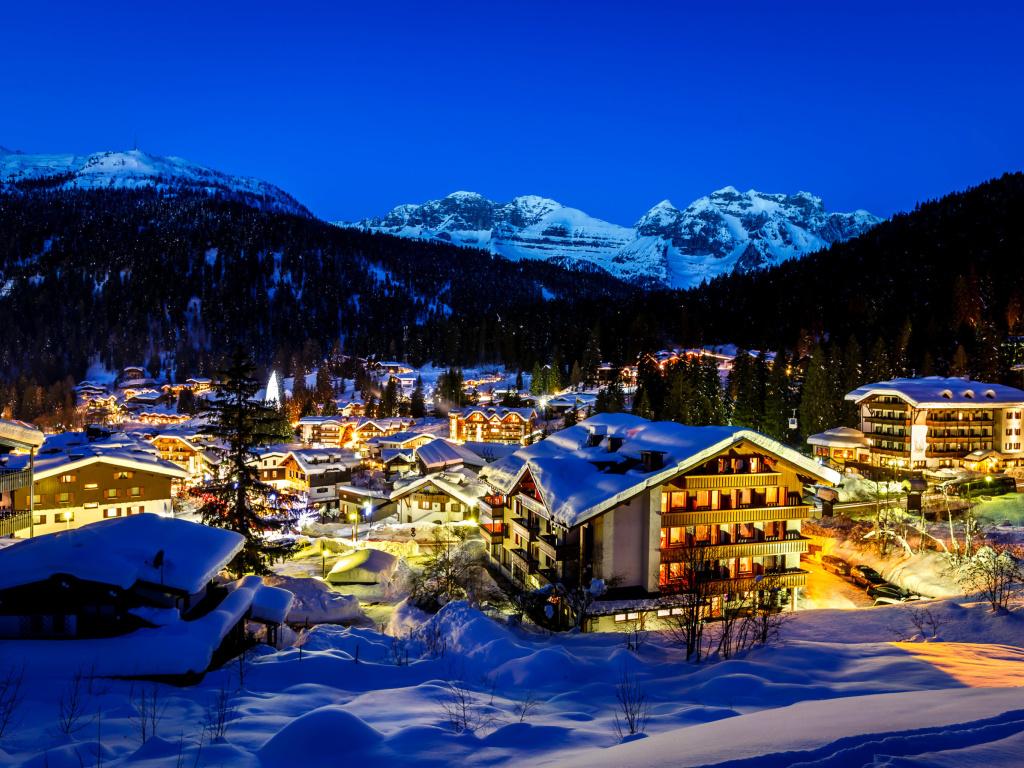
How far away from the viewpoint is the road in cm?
2672

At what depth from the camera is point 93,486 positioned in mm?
41250

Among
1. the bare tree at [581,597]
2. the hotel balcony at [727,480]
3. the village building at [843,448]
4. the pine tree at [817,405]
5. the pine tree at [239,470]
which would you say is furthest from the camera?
the pine tree at [817,405]

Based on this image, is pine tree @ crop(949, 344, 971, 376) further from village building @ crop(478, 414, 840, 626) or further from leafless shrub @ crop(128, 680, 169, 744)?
leafless shrub @ crop(128, 680, 169, 744)

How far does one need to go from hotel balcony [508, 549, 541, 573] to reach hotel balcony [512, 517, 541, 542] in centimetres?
69

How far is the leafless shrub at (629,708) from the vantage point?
8136 mm

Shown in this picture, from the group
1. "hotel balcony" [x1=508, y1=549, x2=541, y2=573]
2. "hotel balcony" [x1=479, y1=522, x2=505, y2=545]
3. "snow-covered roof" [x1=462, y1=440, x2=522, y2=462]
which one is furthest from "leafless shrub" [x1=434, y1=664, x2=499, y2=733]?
"snow-covered roof" [x1=462, y1=440, x2=522, y2=462]

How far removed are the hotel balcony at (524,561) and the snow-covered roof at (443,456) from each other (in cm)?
2622

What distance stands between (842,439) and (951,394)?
9.05 meters

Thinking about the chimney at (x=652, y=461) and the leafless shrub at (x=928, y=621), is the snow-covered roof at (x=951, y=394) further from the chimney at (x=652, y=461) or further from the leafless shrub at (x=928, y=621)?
the chimney at (x=652, y=461)

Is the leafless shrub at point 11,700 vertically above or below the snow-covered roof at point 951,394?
below

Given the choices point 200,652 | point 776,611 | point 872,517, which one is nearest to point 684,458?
point 776,611

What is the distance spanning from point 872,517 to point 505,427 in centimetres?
5414

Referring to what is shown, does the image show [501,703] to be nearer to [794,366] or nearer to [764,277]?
[794,366]

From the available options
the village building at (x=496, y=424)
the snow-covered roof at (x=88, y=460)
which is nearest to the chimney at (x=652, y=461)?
the snow-covered roof at (x=88, y=460)
